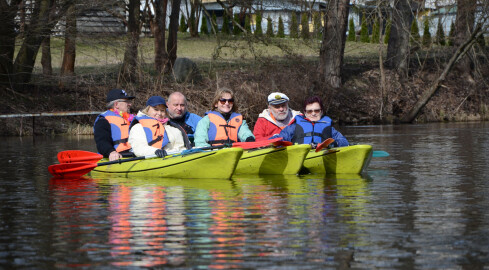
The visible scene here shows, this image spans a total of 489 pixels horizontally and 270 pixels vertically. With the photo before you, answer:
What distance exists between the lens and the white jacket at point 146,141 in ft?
37.5

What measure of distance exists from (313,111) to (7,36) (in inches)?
530

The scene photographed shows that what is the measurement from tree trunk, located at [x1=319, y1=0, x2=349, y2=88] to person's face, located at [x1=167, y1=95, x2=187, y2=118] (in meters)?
15.4

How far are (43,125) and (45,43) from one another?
8.71 feet

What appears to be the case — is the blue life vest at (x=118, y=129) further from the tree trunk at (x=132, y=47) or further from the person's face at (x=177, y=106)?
the tree trunk at (x=132, y=47)

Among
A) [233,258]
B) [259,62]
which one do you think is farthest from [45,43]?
[233,258]

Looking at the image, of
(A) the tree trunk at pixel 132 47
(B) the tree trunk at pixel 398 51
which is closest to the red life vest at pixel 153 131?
(A) the tree trunk at pixel 132 47

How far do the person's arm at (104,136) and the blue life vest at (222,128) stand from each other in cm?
136

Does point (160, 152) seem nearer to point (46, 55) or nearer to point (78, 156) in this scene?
point (78, 156)

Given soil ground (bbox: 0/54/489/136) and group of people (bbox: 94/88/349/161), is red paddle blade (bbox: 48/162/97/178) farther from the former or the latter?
soil ground (bbox: 0/54/489/136)

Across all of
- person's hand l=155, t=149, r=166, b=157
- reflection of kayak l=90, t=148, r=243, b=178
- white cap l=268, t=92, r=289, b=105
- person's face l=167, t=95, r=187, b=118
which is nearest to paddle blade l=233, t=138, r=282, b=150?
reflection of kayak l=90, t=148, r=243, b=178

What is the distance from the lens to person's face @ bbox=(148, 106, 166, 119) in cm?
1133

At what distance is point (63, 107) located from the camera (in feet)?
83.9

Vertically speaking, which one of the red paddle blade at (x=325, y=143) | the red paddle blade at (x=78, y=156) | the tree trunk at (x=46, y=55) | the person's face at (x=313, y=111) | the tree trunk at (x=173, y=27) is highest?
the tree trunk at (x=173, y=27)

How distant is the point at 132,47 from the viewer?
2522 cm
